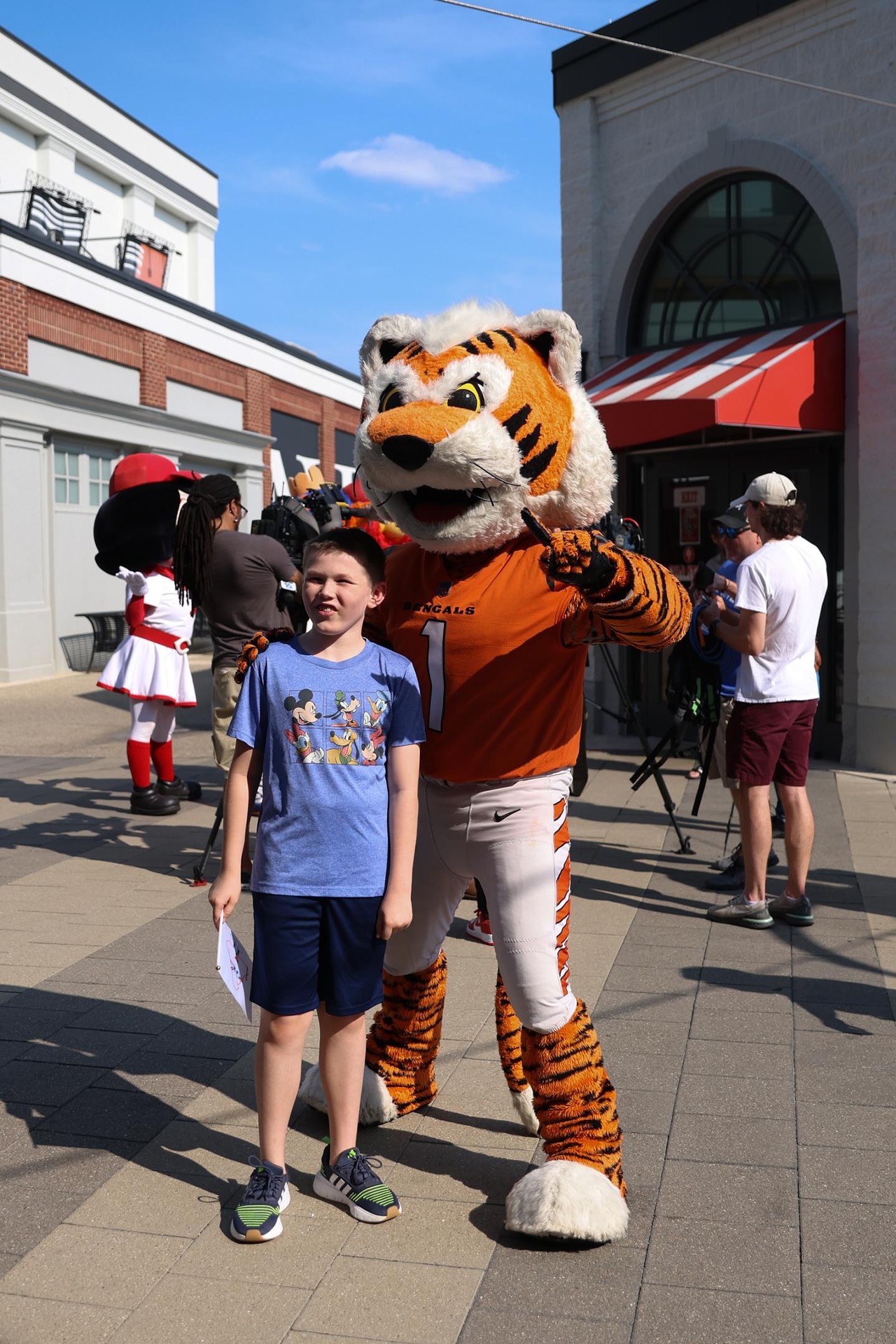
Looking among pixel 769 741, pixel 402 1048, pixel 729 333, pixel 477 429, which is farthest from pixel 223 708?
pixel 729 333

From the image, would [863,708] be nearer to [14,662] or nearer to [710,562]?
[710,562]

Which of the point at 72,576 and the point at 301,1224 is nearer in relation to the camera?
the point at 301,1224

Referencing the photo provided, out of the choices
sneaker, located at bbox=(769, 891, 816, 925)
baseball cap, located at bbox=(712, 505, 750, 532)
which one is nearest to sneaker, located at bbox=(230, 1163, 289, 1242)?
sneaker, located at bbox=(769, 891, 816, 925)

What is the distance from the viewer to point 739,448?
1009 cm

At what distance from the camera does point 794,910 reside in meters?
5.50

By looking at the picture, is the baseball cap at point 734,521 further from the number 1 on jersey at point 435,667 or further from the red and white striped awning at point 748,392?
the number 1 on jersey at point 435,667

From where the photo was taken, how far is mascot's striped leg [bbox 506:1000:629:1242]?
2863 mm

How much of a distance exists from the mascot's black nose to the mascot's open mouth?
112mm

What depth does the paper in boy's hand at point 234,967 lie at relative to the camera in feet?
9.63

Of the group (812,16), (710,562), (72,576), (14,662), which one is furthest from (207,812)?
(72,576)

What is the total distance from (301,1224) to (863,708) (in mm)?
7182

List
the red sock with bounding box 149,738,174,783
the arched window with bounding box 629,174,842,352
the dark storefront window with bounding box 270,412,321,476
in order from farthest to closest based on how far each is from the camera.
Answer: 1. the dark storefront window with bounding box 270,412,321,476
2. the arched window with bounding box 629,174,842,352
3. the red sock with bounding box 149,738,174,783

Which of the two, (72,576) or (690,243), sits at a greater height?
(690,243)

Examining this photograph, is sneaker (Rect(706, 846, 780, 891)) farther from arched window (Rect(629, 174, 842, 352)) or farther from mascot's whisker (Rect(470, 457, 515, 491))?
arched window (Rect(629, 174, 842, 352))
